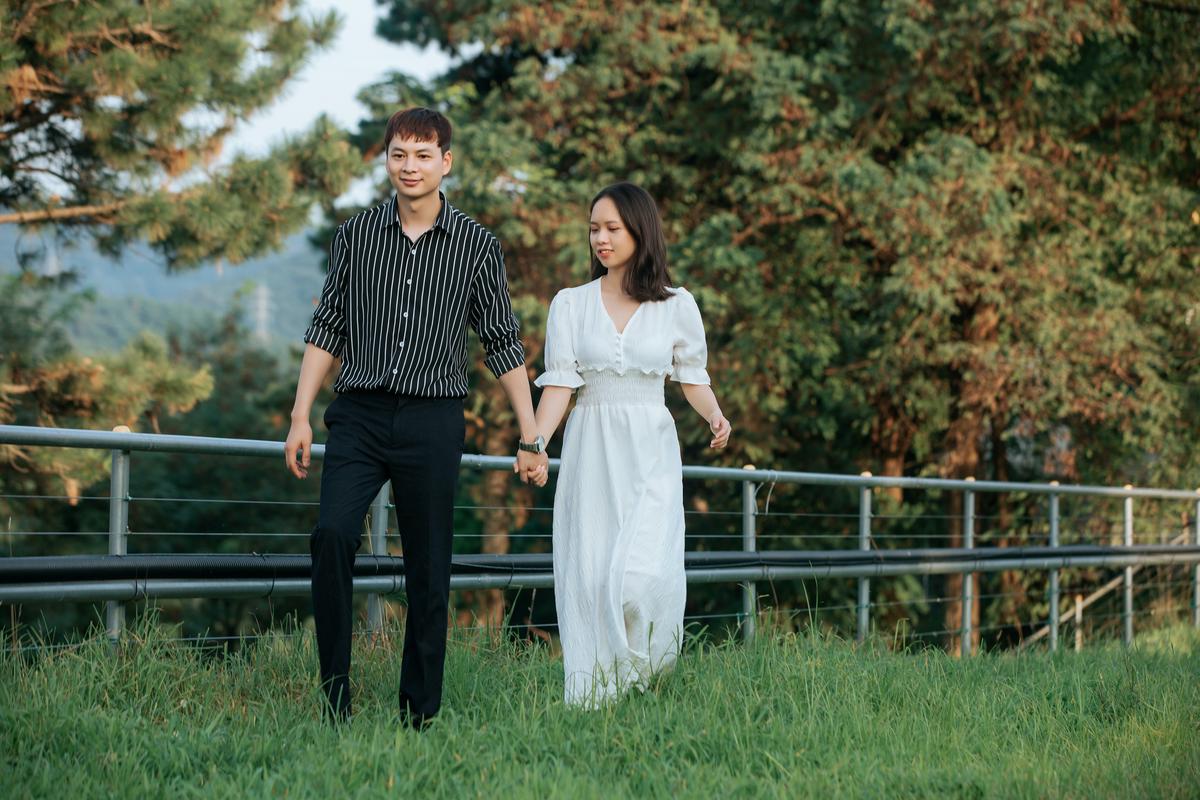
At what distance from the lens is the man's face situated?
15.1ft

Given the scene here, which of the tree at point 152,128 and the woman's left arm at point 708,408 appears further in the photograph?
the tree at point 152,128

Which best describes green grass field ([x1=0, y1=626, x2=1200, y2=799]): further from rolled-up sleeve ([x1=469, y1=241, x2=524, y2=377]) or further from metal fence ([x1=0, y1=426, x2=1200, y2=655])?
rolled-up sleeve ([x1=469, y1=241, x2=524, y2=377])

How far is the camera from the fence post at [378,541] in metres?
5.83

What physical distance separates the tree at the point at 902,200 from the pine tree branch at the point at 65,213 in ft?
12.0

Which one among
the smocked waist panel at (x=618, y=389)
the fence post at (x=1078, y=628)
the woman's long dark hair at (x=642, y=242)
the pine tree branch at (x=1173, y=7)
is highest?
the pine tree branch at (x=1173, y=7)

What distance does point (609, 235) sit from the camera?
5.23 meters

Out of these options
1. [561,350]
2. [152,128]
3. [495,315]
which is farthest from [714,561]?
[152,128]

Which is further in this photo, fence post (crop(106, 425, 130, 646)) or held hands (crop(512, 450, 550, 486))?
fence post (crop(106, 425, 130, 646))

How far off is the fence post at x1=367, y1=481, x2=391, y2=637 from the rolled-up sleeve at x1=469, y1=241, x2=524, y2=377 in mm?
1083

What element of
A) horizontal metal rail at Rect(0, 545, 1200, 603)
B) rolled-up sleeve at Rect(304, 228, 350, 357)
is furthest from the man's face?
horizontal metal rail at Rect(0, 545, 1200, 603)

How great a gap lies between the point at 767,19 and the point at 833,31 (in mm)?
1027

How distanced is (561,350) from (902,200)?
885 centimetres

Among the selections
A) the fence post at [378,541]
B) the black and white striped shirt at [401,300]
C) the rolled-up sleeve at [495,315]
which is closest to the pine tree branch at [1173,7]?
the fence post at [378,541]

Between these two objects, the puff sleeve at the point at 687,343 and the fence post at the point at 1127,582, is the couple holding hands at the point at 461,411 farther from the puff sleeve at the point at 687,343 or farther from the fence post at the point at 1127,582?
the fence post at the point at 1127,582
